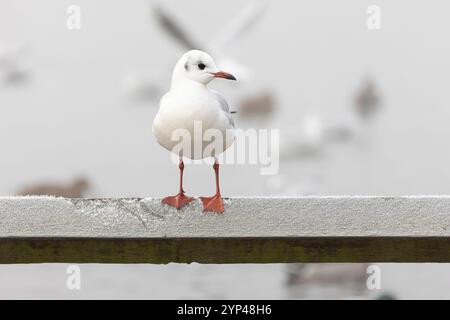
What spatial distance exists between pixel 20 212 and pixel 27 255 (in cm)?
17

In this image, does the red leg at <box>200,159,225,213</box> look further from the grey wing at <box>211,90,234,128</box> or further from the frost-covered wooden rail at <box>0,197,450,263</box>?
the grey wing at <box>211,90,234,128</box>

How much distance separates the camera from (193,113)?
2.49 meters

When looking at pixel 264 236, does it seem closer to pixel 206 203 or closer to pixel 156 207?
pixel 206 203

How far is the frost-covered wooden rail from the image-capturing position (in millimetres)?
2402

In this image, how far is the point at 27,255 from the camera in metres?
2.46

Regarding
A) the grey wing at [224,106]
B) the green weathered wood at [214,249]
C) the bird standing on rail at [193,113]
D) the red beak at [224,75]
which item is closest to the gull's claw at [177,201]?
the bird standing on rail at [193,113]

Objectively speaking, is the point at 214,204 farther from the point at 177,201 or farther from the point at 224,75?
the point at 224,75

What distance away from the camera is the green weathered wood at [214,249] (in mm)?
2416

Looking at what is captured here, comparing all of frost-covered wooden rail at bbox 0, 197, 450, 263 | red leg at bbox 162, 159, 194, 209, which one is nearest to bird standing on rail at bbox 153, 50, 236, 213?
red leg at bbox 162, 159, 194, 209

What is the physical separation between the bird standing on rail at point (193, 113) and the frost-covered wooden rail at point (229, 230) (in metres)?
0.11

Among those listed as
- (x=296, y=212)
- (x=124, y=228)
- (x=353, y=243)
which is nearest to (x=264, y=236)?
(x=296, y=212)

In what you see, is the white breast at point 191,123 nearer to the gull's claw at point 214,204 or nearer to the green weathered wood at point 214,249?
the gull's claw at point 214,204

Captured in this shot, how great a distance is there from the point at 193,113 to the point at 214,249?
20.0 inches

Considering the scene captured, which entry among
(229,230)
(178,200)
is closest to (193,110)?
(178,200)
